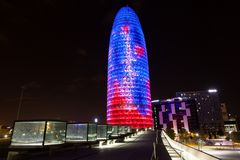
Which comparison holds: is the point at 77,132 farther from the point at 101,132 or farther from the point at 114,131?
the point at 114,131

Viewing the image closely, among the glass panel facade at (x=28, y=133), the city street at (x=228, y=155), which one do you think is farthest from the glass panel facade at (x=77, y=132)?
the city street at (x=228, y=155)

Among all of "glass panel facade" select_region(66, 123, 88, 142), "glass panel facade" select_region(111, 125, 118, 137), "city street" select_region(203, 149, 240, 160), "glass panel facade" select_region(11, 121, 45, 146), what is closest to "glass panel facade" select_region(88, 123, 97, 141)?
"glass panel facade" select_region(66, 123, 88, 142)

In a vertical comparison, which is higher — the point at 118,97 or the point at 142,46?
the point at 142,46

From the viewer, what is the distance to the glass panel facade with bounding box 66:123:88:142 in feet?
86.8

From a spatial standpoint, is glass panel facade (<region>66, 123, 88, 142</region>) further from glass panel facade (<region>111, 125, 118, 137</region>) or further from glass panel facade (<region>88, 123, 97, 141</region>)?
glass panel facade (<region>111, 125, 118, 137</region>)

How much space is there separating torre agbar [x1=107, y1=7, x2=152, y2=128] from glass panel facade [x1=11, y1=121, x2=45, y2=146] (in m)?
122

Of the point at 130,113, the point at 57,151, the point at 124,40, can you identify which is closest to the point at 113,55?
the point at 124,40

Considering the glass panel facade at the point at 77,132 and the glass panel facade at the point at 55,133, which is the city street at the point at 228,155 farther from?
the glass panel facade at the point at 55,133

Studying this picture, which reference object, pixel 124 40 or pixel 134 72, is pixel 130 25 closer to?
pixel 124 40

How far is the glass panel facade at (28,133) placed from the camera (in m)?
18.1

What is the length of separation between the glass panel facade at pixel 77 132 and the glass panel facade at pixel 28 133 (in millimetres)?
8880

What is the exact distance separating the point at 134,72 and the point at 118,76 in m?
14.3

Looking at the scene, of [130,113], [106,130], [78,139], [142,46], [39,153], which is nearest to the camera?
[39,153]

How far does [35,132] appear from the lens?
60.1ft
